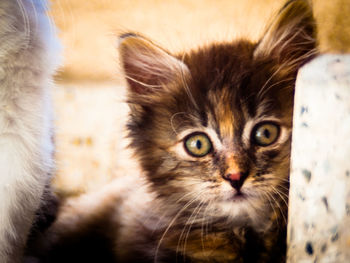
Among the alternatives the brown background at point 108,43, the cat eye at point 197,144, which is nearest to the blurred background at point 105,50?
the brown background at point 108,43

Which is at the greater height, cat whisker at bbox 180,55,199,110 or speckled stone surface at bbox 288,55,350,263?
cat whisker at bbox 180,55,199,110

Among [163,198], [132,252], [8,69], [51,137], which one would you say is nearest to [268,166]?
[163,198]

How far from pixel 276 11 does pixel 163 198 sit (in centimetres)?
49

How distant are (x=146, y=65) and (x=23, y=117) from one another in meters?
0.30

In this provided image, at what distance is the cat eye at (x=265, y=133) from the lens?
831 mm

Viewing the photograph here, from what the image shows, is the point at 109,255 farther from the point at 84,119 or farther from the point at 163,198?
the point at 84,119

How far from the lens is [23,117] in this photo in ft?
2.76

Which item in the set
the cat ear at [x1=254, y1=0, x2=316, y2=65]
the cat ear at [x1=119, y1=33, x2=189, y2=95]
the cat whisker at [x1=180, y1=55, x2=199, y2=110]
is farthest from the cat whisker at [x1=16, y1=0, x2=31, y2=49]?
the cat ear at [x1=254, y1=0, x2=316, y2=65]

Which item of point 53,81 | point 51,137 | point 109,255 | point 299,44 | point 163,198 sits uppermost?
point 299,44

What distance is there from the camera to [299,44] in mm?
869

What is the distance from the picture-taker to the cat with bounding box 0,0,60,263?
0.82 meters

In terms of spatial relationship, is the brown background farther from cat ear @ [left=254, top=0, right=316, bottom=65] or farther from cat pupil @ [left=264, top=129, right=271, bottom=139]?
cat pupil @ [left=264, top=129, right=271, bottom=139]

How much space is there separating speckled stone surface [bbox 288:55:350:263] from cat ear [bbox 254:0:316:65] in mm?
122

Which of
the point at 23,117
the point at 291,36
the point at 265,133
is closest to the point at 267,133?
the point at 265,133
